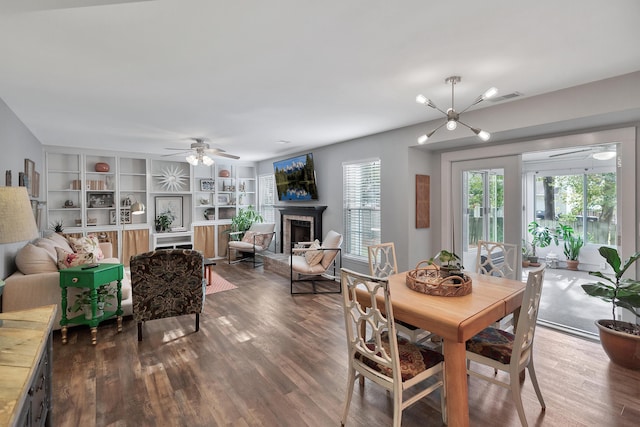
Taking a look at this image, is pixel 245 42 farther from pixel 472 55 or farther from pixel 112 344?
pixel 112 344

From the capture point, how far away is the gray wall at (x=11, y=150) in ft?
10.1

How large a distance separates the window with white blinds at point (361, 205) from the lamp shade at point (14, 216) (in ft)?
13.5

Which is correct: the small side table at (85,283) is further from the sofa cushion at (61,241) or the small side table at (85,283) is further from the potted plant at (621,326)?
the potted plant at (621,326)

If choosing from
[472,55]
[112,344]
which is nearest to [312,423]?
[112,344]

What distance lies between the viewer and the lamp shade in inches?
54.9

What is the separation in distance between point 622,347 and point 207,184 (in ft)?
24.8

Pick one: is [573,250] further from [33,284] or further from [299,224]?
[33,284]

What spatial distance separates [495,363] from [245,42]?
268 cm

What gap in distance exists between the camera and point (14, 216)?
1.43 m

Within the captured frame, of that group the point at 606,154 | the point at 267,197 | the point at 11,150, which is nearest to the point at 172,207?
the point at 267,197

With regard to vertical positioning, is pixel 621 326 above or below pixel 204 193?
below

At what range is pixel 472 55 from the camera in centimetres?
221

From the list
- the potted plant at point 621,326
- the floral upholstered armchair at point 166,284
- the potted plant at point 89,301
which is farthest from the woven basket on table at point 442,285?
the potted plant at point 89,301

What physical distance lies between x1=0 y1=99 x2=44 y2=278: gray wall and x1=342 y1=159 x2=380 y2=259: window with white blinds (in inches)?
170
